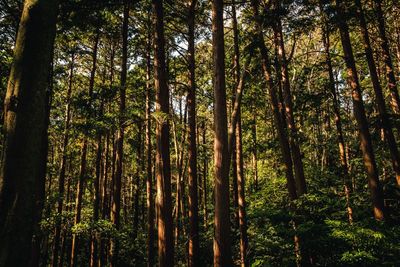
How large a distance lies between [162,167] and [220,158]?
2.57m

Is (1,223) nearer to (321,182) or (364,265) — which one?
(364,265)

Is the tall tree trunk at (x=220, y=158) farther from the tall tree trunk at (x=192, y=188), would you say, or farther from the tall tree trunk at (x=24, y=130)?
the tall tree trunk at (x=24, y=130)

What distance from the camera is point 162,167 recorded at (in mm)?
8305

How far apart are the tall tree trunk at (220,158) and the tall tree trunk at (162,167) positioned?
6.15 ft

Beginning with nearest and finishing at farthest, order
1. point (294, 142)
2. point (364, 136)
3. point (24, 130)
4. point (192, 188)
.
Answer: point (24, 130)
point (364, 136)
point (192, 188)
point (294, 142)

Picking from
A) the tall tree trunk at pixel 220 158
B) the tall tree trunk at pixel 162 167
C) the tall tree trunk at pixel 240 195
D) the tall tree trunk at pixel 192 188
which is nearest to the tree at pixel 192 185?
the tall tree trunk at pixel 192 188

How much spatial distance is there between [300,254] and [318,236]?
40.8 inches

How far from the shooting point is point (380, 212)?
366 inches

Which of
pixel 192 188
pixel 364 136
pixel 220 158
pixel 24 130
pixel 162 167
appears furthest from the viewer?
pixel 192 188

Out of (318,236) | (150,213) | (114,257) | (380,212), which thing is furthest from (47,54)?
(150,213)

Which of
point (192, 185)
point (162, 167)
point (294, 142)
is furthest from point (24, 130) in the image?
point (294, 142)

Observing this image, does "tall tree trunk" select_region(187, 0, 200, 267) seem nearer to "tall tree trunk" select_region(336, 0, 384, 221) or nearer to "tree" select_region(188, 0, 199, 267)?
"tree" select_region(188, 0, 199, 267)

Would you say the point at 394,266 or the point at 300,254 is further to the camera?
the point at 300,254

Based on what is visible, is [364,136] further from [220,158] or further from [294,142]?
[220,158]
